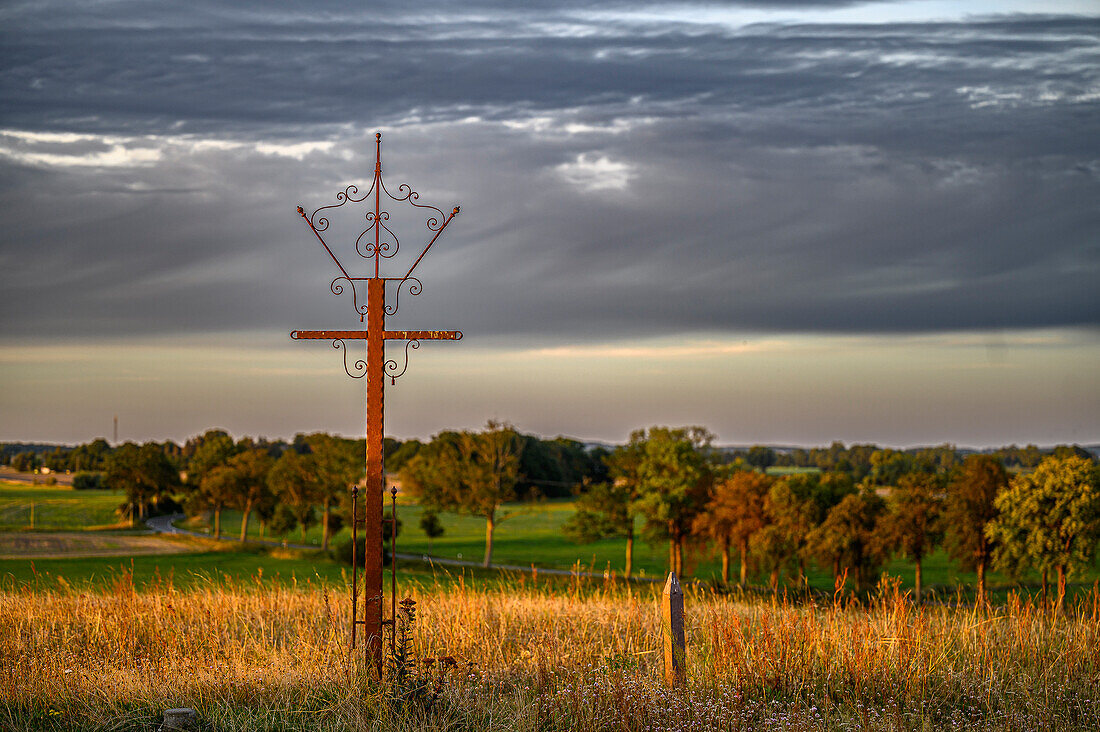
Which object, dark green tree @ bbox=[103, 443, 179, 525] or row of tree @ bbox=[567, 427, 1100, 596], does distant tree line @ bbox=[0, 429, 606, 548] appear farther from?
row of tree @ bbox=[567, 427, 1100, 596]

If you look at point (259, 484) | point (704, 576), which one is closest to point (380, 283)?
point (704, 576)

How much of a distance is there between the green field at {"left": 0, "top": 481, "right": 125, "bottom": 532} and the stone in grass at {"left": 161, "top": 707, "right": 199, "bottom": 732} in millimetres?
73446

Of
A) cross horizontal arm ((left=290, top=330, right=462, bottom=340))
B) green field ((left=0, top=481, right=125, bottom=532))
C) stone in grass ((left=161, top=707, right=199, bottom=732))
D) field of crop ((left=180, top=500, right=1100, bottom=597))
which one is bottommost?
field of crop ((left=180, top=500, right=1100, bottom=597))

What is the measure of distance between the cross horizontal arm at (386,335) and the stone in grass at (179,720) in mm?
3289

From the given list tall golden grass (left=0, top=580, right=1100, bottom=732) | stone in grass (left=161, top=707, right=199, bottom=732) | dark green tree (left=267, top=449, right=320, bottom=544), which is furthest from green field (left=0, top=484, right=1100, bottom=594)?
stone in grass (left=161, top=707, right=199, bottom=732)

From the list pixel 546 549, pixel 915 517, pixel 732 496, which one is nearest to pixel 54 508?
pixel 546 549

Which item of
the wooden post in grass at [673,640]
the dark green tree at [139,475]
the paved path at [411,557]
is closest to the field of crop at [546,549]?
the paved path at [411,557]

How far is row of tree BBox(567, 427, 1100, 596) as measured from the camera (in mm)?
32062

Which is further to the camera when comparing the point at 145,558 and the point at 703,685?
the point at 145,558

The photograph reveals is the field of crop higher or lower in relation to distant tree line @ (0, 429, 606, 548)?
lower

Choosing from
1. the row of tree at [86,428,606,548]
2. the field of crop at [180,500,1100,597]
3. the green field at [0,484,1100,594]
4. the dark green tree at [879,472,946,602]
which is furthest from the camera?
the row of tree at [86,428,606,548]

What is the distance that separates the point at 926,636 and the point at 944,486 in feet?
105

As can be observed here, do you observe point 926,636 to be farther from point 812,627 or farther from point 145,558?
point 145,558

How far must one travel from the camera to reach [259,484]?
66.3 meters
